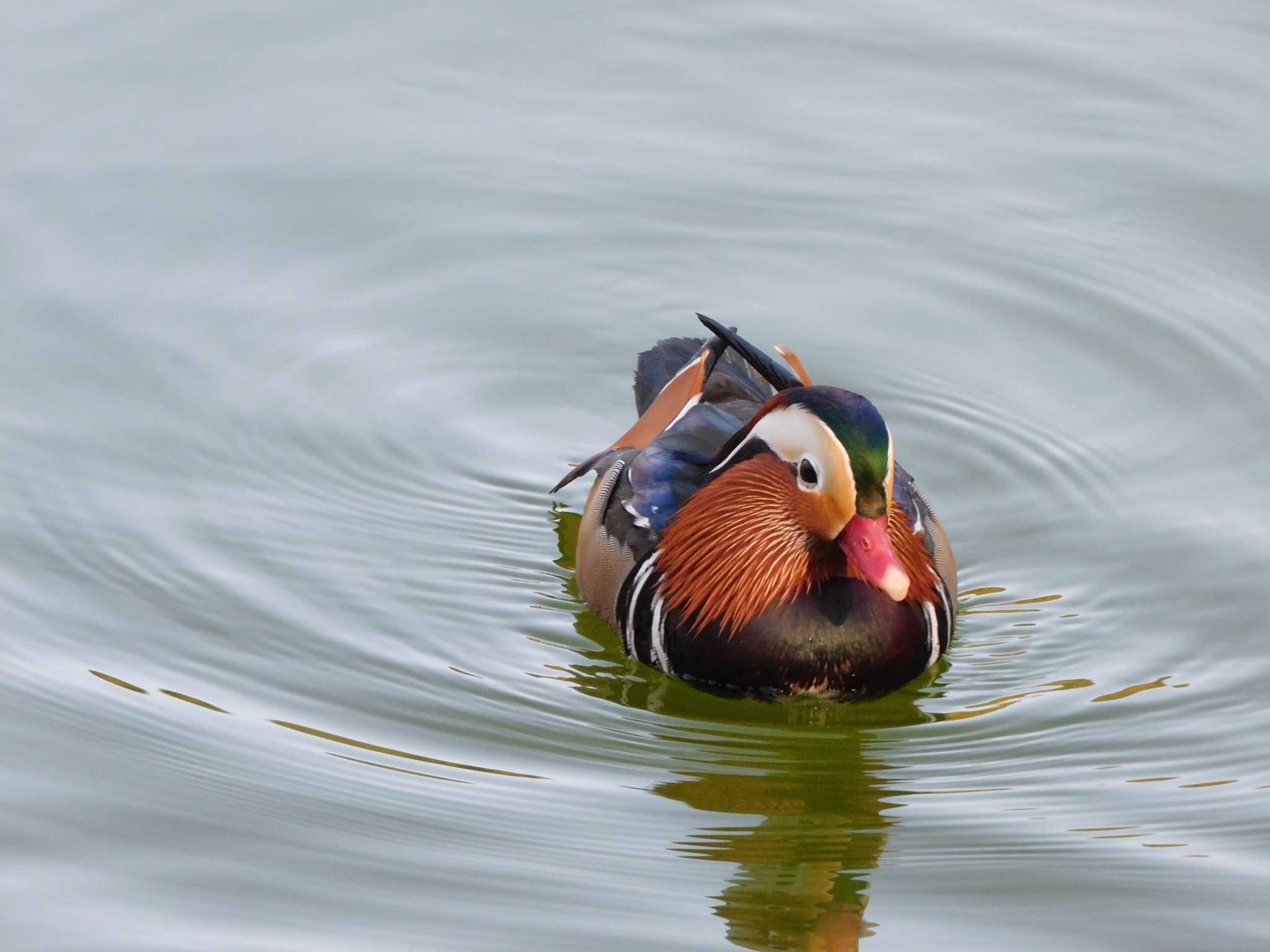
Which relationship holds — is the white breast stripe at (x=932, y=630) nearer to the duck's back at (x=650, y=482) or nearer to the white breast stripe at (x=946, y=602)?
the white breast stripe at (x=946, y=602)

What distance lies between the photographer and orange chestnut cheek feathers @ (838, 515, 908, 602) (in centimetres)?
725

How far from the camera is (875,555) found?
736 centimetres

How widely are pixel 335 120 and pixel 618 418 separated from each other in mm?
3058

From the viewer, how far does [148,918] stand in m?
6.28

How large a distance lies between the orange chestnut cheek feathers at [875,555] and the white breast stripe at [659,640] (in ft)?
3.15

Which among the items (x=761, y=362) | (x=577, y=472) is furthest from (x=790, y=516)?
(x=577, y=472)

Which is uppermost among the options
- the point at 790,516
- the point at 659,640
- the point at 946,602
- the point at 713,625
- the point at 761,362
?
the point at 761,362

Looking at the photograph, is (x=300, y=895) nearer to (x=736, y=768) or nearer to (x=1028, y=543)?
(x=736, y=768)

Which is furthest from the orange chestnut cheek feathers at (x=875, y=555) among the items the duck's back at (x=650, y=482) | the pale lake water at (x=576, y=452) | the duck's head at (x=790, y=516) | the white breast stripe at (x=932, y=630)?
the duck's back at (x=650, y=482)

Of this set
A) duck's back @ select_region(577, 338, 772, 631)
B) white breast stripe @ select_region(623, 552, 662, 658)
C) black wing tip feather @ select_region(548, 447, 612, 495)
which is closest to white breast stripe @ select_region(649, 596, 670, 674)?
white breast stripe @ select_region(623, 552, 662, 658)

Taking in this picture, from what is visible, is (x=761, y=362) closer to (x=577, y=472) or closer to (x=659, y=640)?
(x=659, y=640)

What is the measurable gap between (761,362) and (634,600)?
107cm

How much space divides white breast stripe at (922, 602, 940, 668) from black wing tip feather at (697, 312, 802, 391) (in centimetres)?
100

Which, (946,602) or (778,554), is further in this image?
(946,602)
